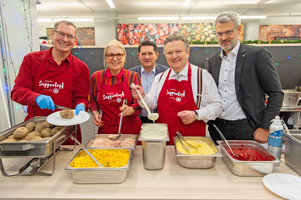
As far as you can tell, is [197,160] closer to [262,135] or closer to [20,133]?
[262,135]

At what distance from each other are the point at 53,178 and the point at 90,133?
292 centimetres

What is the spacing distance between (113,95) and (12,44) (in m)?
2.53

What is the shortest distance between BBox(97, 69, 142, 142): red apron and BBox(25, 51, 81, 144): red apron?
36cm

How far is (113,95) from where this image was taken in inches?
83.6

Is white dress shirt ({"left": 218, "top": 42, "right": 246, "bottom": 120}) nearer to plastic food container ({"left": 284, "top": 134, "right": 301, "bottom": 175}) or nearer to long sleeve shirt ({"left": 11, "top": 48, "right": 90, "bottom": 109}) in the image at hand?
plastic food container ({"left": 284, "top": 134, "right": 301, "bottom": 175})

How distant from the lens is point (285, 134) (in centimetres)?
138

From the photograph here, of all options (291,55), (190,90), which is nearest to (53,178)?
(190,90)

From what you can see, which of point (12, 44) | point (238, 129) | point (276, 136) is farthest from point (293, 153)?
point (12, 44)

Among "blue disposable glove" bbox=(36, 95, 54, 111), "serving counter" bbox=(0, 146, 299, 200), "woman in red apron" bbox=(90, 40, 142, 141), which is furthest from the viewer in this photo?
"woman in red apron" bbox=(90, 40, 142, 141)

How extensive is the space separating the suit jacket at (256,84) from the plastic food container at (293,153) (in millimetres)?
436

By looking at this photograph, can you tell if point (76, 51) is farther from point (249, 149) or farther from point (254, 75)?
point (249, 149)

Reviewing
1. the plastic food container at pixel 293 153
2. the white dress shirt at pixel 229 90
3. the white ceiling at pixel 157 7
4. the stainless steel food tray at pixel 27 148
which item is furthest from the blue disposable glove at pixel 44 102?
the white ceiling at pixel 157 7

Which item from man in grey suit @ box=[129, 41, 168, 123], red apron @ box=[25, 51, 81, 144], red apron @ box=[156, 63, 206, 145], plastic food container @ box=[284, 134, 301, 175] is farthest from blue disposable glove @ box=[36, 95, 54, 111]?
plastic food container @ box=[284, 134, 301, 175]

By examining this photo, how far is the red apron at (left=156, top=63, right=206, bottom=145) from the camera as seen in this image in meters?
1.90
